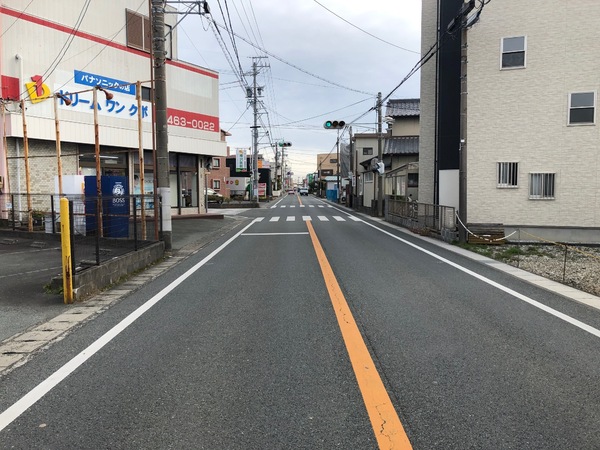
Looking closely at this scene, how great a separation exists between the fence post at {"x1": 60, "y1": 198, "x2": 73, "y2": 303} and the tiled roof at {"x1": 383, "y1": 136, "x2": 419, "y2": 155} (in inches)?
1191

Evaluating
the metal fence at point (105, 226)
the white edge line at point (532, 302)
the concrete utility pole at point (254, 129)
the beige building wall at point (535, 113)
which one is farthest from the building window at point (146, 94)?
the concrete utility pole at point (254, 129)

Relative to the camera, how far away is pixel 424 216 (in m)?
19.9

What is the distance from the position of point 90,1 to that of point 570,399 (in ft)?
78.5

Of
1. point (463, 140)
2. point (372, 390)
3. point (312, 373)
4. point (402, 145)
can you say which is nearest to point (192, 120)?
point (463, 140)

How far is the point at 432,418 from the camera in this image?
3.38m

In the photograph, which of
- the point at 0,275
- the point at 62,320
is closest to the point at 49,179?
the point at 0,275

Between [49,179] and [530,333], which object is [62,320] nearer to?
[530,333]

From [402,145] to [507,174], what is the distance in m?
18.3

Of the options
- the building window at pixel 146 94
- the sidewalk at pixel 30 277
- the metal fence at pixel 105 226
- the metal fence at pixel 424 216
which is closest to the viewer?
the sidewalk at pixel 30 277

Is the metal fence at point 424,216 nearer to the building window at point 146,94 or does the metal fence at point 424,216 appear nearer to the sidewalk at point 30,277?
the sidewalk at point 30,277

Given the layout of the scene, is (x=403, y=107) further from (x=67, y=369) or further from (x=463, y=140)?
(x=67, y=369)

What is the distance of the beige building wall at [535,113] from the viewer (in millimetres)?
16812

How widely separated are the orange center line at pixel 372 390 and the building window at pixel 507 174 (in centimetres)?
1341

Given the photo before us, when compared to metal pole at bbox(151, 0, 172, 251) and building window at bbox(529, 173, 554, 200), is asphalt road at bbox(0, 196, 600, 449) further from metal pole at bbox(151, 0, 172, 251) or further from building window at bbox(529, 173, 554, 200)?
building window at bbox(529, 173, 554, 200)
